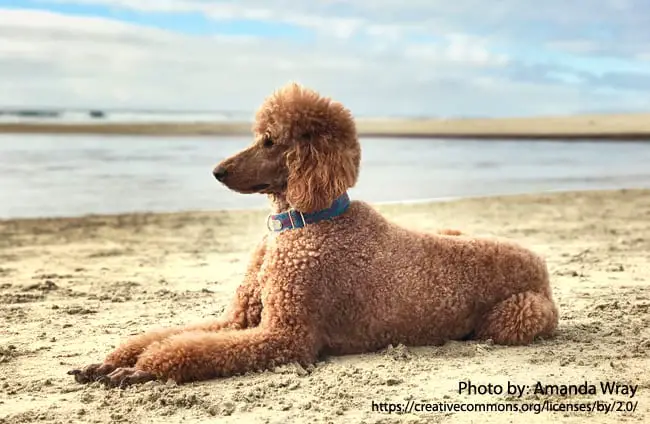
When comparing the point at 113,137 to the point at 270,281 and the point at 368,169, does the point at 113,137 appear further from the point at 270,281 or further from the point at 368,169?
the point at 270,281

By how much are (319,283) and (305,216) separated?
34cm

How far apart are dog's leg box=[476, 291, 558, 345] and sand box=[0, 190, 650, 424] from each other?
3.1 inches

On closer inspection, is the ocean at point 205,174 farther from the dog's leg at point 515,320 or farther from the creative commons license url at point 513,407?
the creative commons license url at point 513,407

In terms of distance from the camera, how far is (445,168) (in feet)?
61.5

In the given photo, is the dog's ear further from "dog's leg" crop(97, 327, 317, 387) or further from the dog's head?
"dog's leg" crop(97, 327, 317, 387)

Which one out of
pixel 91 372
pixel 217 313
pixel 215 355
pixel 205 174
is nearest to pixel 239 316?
pixel 215 355

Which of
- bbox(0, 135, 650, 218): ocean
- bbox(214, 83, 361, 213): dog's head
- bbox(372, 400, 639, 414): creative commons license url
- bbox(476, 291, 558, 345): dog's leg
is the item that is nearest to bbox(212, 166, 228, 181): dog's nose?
bbox(214, 83, 361, 213): dog's head

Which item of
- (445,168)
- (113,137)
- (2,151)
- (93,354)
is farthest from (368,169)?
(113,137)

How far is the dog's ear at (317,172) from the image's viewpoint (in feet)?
12.0

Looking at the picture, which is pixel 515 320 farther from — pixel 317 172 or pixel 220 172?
pixel 220 172

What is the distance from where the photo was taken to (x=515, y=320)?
408 centimetres

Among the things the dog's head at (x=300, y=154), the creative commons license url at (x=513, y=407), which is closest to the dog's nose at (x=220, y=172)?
the dog's head at (x=300, y=154)

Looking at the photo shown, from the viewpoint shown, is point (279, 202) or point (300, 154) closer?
point (300, 154)

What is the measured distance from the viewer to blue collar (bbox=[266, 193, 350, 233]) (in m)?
3.80
